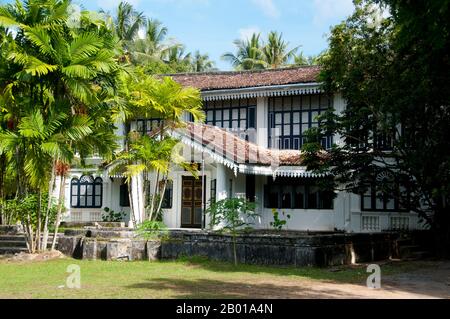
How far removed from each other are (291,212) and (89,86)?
11233 millimetres

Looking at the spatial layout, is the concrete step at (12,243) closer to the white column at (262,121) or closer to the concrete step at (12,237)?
the concrete step at (12,237)

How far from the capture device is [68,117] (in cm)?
1605

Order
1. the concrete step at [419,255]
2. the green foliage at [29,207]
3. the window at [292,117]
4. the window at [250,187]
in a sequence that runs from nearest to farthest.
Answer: the green foliage at [29,207] → the concrete step at [419,255] → the window at [250,187] → the window at [292,117]

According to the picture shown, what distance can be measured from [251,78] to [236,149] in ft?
16.5

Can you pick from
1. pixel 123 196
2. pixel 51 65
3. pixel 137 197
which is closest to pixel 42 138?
pixel 51 65

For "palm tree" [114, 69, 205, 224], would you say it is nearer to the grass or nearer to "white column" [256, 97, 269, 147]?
"white column" [256, 97, 269, 147]

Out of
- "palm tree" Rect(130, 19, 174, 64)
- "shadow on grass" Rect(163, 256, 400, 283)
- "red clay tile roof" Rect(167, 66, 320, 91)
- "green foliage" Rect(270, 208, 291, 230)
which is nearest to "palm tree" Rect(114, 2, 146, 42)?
"palm tree" Rect(130, 19, 174, 64)

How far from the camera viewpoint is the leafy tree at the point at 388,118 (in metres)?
15.1

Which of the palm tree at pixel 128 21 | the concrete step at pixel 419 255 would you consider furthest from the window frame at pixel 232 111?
the palm tree at pixel 128 21

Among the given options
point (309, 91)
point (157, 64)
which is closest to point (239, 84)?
point (309, 91)

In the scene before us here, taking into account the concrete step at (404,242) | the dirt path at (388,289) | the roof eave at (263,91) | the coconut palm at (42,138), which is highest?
the roof eave at (263,91)

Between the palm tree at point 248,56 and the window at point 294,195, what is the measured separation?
27764 mm

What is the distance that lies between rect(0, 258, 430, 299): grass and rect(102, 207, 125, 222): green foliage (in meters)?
9.97

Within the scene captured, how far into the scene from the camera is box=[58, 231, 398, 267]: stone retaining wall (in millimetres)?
14953
